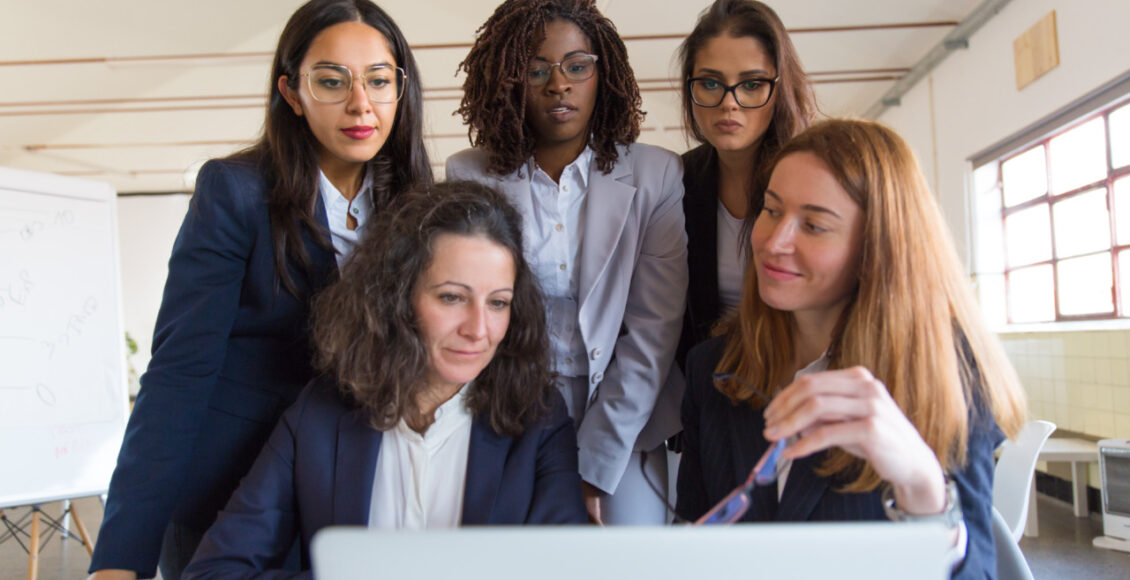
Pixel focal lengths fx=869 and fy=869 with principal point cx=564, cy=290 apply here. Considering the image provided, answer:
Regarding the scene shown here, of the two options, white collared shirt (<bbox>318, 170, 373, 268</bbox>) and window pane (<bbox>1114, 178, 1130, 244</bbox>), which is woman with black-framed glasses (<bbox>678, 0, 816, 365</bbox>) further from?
window pane (<bbox>1114, 178, 1130, 244</bbox>)

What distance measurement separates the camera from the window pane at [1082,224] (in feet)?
16.7

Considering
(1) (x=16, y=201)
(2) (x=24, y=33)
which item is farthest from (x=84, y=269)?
(2) (x=24, y=33)

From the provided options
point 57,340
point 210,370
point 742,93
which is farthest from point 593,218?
point 57,340

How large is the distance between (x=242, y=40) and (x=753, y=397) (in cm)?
699

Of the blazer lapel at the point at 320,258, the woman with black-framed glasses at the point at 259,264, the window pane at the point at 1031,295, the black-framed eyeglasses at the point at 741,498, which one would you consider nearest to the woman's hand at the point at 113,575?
the woman with black-framed glasses at the point at 259,264

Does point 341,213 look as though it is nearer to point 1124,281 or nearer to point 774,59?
point 774,59

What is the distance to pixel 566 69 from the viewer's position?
1783 millimetres

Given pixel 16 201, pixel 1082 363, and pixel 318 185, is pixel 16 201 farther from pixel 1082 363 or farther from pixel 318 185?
pixel 1082 363

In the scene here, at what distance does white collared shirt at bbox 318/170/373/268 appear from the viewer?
1.66 metres

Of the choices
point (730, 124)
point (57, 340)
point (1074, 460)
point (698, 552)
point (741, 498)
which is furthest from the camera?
point (1074, 460)

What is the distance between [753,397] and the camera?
1.45m

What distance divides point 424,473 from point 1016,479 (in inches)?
101

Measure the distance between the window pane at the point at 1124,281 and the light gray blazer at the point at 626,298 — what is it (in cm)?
414

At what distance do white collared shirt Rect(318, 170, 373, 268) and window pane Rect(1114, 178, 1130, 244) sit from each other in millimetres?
4681
